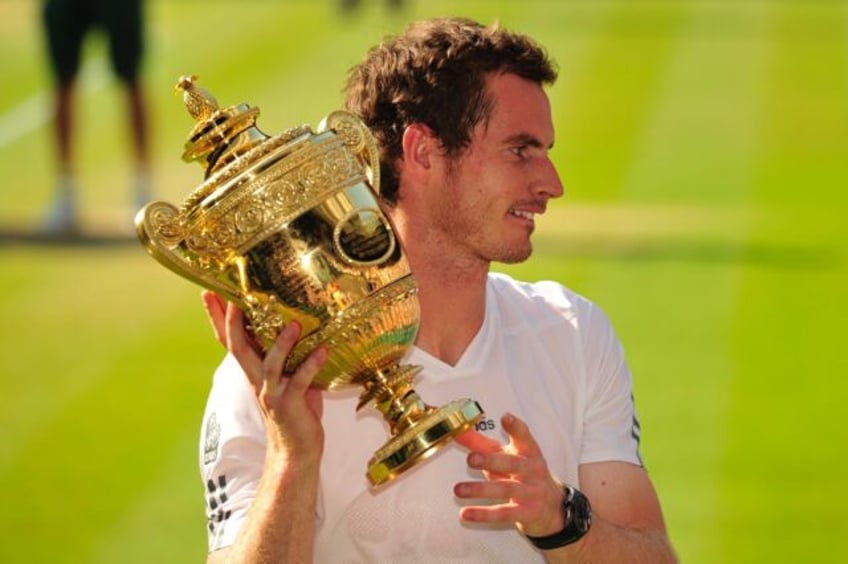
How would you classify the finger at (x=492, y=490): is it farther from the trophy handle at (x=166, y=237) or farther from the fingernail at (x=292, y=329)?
→ the trophy handle at (x=166, y=237)

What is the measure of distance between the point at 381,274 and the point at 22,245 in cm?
879

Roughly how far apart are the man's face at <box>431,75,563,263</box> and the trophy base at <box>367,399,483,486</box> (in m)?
0.55

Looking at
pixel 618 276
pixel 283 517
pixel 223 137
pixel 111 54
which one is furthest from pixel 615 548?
pixel 111 54

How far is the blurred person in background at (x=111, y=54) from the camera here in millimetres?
13406

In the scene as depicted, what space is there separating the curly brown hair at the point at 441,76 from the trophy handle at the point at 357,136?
0.30 meters

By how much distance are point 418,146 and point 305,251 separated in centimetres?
62

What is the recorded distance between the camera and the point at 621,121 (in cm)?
1566

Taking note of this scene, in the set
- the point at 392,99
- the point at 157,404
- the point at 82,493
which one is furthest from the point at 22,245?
the point at 392,99

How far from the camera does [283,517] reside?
4.23m

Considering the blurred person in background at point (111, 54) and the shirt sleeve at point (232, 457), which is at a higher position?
the blurred person in background at point (111, 54)

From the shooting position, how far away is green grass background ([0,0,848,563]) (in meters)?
8.57

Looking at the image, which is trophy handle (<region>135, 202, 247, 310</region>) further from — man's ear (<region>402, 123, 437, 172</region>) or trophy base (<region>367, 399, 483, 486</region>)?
man's ear (<region>402, 123, 437, 172</region>)

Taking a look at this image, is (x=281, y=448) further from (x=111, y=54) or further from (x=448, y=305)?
(x=111, y=54)

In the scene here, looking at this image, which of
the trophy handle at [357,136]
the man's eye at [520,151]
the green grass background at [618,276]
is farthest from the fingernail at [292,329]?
the green grass background at [618,276]
